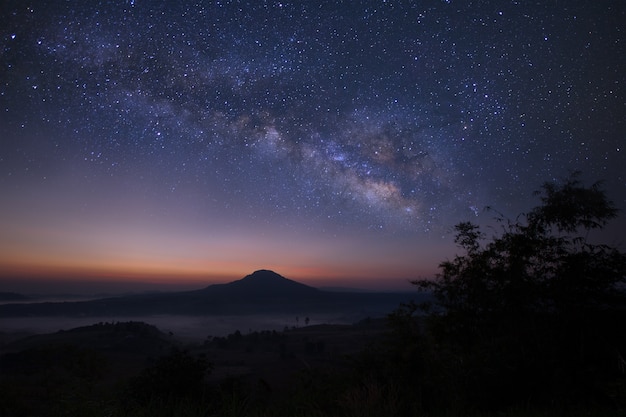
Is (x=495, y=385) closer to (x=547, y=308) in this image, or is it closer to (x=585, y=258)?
(x=547, y=308)

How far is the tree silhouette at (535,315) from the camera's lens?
10656mm

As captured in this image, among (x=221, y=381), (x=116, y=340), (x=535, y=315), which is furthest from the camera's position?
(x=116, y=340)

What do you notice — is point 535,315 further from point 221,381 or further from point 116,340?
point 116,340

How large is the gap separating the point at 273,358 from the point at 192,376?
54376 millimetres

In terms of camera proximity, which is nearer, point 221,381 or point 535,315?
point 535,315

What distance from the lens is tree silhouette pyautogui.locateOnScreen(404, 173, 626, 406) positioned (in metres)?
10.7

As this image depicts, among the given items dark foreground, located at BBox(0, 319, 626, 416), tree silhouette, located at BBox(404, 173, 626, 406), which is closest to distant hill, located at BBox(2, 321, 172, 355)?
dark foreground, located at BBox(0, 319, 626, 416)

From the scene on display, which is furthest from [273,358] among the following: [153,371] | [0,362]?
[153,371]

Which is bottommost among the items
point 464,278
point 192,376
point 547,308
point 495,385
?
point 192,376

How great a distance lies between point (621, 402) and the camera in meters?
7.12

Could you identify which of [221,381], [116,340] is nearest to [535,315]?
[221,381]

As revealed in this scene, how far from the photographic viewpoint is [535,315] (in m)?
13.2

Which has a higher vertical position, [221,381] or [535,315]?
[535,315]

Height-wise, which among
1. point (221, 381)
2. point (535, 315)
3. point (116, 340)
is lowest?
point (116, 340)
